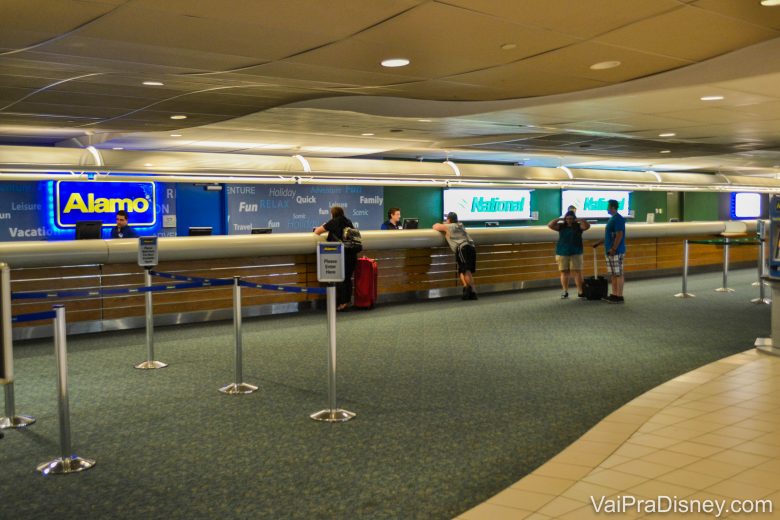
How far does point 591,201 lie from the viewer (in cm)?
Result: 1939

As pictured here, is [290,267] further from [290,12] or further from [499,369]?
[290,12]

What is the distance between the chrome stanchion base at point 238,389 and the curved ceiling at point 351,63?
249 cm

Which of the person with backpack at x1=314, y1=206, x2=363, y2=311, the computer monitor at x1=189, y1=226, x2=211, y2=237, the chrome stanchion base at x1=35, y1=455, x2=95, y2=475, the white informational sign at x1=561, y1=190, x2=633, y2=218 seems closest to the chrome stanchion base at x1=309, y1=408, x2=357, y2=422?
the chrome stanchion base at x1=35, y1=455, x2=95, y2=475

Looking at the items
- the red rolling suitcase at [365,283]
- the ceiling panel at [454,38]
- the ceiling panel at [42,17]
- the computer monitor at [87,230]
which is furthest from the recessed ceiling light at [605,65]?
the computer monitor at [87,230]

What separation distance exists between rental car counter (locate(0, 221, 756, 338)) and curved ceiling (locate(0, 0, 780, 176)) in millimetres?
1539

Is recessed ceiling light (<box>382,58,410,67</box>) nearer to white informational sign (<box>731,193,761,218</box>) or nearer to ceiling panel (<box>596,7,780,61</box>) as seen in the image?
ceiling panel (<box>596,7,780,61</box>)

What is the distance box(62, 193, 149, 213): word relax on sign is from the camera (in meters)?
11.9

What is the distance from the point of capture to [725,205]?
23609mm

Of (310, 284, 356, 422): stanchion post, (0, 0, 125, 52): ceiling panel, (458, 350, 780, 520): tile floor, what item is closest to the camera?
(458, 350, 780, 520): tile floor

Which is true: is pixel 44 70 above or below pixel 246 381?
above

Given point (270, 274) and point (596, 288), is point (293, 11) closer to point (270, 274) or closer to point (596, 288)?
point (270, 274)

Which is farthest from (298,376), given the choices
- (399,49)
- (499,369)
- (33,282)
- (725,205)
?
(725,205)

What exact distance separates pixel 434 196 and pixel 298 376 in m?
10.2

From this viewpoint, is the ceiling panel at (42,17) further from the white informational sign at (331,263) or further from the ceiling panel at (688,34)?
the ceiling panel at (688,34)
